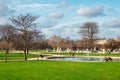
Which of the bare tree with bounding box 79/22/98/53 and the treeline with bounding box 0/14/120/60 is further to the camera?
the bare tree with bounding box 79/22/98/53

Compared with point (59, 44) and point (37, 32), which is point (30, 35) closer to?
point (37, 32)

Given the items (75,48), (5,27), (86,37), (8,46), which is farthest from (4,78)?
(75,48)

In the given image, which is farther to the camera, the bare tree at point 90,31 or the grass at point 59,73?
the bare tree at point 90,31

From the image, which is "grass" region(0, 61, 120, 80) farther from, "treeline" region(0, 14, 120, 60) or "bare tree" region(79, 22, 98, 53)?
"bare tree" region(79, 22, 98, 53)

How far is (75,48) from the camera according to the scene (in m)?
111

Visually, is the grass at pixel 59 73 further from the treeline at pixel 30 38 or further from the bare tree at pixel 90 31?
the bare tree at pixel 90 31

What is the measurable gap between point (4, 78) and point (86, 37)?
79760 millimetres

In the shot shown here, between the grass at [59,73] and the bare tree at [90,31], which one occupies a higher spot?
the bare tree at [90,31]

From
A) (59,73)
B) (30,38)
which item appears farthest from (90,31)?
(59,73)

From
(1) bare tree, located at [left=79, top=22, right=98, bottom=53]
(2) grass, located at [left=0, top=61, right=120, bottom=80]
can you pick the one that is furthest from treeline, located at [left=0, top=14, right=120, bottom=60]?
(2) grass, located at [left=0, top=61, right=120, bottom=80]

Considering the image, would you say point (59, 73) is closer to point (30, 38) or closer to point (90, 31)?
point (30, 38)

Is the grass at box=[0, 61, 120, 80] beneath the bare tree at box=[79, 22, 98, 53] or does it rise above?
beneath

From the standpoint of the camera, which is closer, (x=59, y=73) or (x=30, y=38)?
(x=59, y=73)

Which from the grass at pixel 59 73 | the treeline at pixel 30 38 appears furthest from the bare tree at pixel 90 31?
the grass at pixel 59 73
